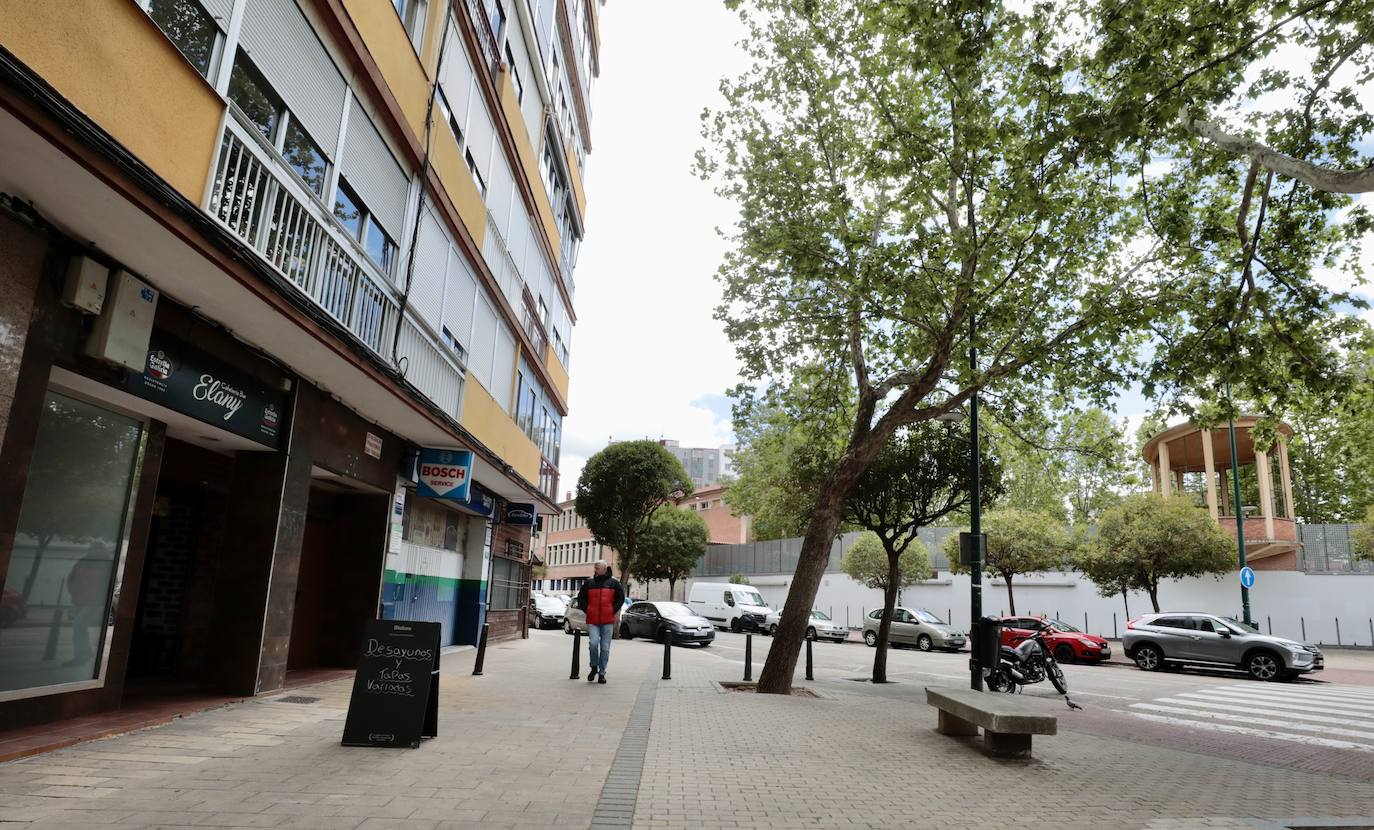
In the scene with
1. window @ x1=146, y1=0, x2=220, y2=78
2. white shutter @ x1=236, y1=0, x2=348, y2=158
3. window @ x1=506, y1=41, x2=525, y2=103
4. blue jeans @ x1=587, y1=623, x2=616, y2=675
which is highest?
window @ x1=506, y1=41, x2=525, y2=103

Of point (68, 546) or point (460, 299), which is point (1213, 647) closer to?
point (460, 299)

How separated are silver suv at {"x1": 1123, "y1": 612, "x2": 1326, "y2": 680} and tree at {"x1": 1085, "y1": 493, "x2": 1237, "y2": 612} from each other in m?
6.56

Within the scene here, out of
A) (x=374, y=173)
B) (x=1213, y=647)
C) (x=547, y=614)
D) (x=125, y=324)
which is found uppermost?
(x=374, y=173)

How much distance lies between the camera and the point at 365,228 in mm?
9820

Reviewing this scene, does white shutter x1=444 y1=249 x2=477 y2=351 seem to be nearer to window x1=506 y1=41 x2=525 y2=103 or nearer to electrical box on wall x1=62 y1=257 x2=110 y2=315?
→ window x1=506 y1=41 x2=525 y2=103

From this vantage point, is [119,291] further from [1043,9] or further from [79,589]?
[1043,9]

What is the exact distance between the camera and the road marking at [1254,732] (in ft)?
30.8

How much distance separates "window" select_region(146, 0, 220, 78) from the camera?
5883 millimetres

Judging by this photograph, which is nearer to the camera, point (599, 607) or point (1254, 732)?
point (1254, 732)

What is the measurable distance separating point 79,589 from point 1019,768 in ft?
26.3

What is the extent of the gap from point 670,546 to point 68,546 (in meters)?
41.6

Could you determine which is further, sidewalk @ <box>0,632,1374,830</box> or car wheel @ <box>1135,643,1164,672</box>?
car wheel @ <box>1135,643,1164,672</box>

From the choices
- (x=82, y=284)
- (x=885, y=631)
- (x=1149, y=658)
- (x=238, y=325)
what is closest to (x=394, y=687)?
(x=238, y=325)

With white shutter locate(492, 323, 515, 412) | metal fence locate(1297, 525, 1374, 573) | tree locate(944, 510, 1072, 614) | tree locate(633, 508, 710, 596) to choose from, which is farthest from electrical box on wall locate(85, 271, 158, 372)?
tree locate(633, 508, 710, 596)
